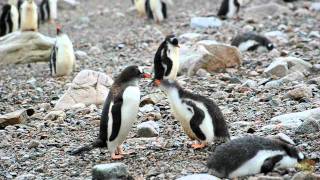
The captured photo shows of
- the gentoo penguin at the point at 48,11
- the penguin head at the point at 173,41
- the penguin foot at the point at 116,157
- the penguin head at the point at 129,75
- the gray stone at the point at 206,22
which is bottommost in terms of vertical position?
the gentoo penguin at the point at 48,11

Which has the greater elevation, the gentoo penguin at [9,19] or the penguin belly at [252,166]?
the penguin belly at [252,166]

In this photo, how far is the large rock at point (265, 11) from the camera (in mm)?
17062

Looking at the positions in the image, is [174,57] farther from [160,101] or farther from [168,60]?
[160,101]

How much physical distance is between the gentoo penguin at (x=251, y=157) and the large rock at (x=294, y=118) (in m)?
1.36

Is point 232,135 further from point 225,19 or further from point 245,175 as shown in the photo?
point 225,19

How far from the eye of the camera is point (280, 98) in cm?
838

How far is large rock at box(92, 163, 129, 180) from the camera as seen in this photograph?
5.68 m

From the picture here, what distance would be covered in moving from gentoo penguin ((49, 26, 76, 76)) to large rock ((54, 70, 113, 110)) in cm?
205

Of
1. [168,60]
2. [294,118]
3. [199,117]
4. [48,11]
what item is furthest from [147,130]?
[48,11]


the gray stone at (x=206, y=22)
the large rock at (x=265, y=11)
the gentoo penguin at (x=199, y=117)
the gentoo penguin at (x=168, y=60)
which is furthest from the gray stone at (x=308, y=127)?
the large rock at (x=265, y=11)

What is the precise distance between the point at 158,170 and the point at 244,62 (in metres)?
5.75

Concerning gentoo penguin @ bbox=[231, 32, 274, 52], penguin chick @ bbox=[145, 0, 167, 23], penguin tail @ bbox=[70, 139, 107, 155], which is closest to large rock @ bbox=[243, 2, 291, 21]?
penguin chick @ bbox=[145, 0, 167, 23]

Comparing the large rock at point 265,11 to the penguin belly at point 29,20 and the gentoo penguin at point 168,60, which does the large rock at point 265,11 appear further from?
the gentoo penguin at point 168,60

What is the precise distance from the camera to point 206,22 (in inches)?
629
